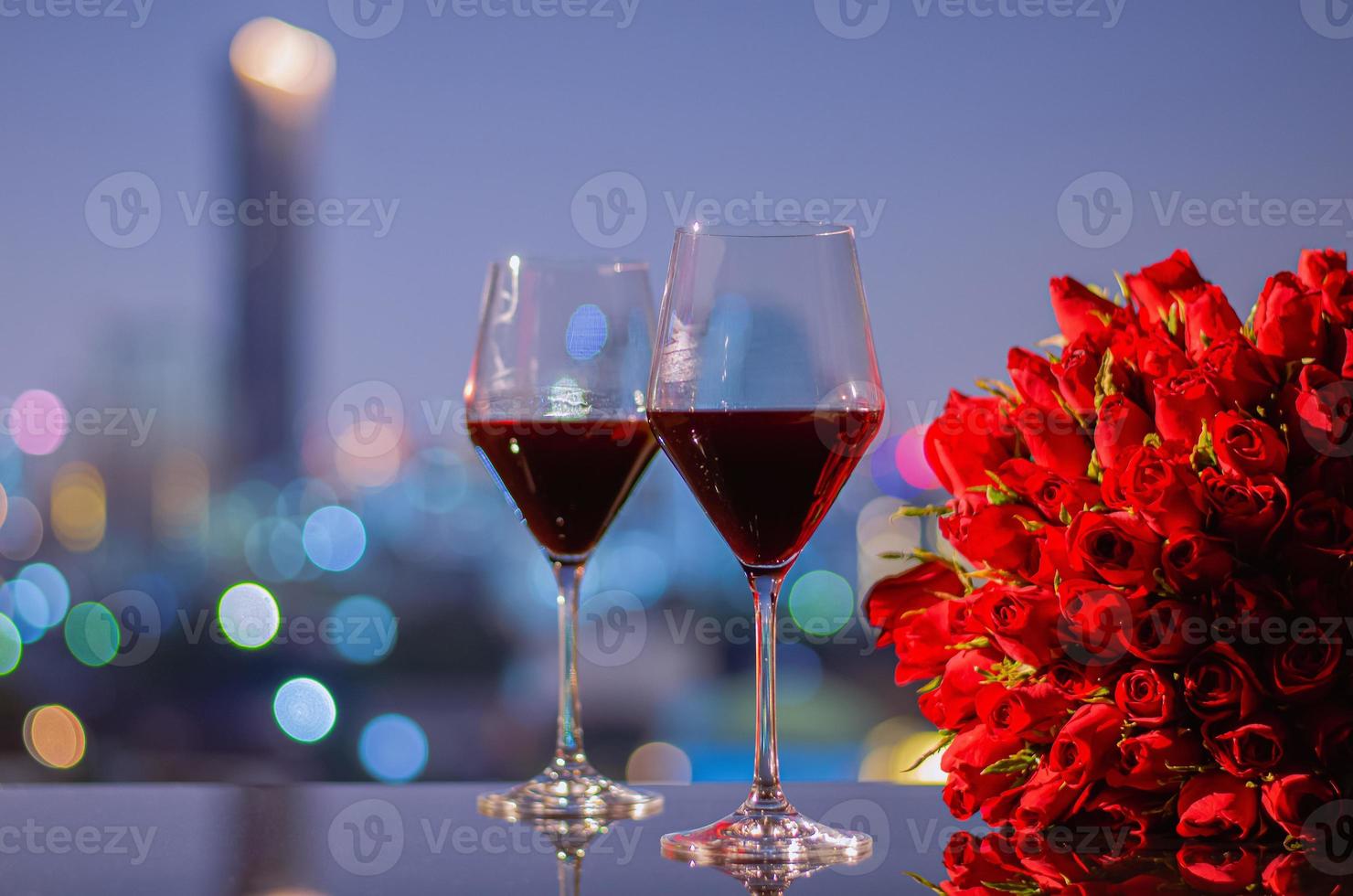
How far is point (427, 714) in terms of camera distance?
16.5 metres

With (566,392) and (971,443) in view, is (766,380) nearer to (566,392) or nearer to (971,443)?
(971,443)

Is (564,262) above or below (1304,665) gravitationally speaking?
above

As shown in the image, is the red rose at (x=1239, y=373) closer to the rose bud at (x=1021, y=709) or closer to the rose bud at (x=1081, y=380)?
the rose bud at (x=1081, y=380)

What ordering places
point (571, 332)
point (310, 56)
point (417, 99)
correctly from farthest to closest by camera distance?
point (310, 56) → point (417, 99) → point (571, 332)

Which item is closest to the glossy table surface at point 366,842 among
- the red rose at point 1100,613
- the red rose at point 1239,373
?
the red rose at point 1100,613

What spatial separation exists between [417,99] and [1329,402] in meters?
4.32

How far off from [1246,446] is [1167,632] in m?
0.09

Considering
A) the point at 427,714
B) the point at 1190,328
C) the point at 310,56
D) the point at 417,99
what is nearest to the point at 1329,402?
the point at 1190,328

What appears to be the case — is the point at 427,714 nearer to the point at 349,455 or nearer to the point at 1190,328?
the point at 349,455

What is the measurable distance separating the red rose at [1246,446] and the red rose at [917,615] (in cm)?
15

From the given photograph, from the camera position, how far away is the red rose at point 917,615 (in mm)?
719

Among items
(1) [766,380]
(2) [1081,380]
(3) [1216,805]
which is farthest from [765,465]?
(3) [1216,805]

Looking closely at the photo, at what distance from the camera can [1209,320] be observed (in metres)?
0.68

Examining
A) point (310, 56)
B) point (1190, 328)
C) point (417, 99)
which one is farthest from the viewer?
point (310, 56)
